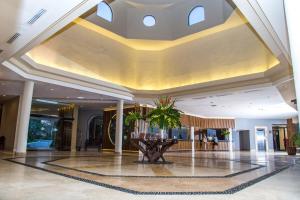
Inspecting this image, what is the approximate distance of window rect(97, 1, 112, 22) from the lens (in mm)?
11398

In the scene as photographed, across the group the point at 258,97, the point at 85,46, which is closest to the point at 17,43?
the point at 85,46

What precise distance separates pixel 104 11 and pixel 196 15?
4.70 meters

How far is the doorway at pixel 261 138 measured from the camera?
21703mm

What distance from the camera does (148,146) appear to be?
6961mm

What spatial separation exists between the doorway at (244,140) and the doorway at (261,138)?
2.51 feet

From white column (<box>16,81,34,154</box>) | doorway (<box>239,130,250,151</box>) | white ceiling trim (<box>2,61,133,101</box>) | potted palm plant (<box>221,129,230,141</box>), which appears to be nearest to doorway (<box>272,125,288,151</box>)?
doorway (<box>239,130,250,151</box>)

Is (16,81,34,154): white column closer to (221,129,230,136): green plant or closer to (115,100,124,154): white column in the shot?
(115,100,124,154): white column

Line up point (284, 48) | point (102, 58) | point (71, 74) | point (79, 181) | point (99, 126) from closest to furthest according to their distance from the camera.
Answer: point (79, 181)
point (284, 48)
point (71, 74)
point (102, 58)
point (99, 126)

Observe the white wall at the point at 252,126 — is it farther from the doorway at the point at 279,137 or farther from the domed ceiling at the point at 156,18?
the domed ceiling at the point at 156,18

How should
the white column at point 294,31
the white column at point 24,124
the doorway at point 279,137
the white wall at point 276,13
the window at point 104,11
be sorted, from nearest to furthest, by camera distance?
the white column at point 294,31 < the white wall at point 276,13 < the white column at point 24,124 < the window at point 104,11 < the doorway at point 279,137

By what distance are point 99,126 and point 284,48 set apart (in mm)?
16028

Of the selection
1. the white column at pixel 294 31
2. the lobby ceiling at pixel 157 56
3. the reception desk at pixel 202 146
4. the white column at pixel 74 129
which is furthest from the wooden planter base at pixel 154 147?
the white column at pixel 74 129

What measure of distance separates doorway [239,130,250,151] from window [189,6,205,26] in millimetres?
14251

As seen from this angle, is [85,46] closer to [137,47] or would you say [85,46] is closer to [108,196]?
[137,47]
